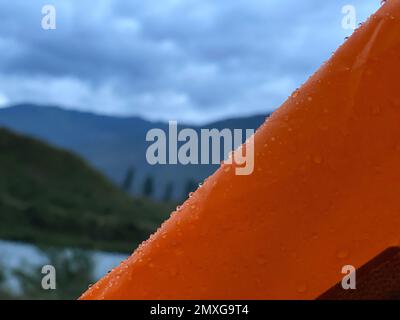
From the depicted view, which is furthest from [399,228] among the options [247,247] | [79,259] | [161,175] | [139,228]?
[161,175]

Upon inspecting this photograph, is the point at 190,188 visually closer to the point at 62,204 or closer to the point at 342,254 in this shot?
the point at 342,254

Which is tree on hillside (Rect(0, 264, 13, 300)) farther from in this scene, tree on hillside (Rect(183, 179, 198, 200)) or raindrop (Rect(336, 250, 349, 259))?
raindrop (Rect(336, 250, 349, 259))

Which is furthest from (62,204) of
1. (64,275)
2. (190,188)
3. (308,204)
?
(308,204)

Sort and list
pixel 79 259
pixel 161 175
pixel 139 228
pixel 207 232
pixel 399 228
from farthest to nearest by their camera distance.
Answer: pixel 161 175 → pixel 139 228 → pixel 79 259 → pixel 207 232 → pixel 399 228

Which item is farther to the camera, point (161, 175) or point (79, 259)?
point (161, 175)

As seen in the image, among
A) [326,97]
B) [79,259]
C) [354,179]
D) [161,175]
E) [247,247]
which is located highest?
[161,175]

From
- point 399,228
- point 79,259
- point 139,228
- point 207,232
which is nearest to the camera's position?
point 399,228

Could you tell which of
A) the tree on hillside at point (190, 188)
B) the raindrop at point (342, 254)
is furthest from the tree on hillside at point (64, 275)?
the raindrop at point (342, 254)
